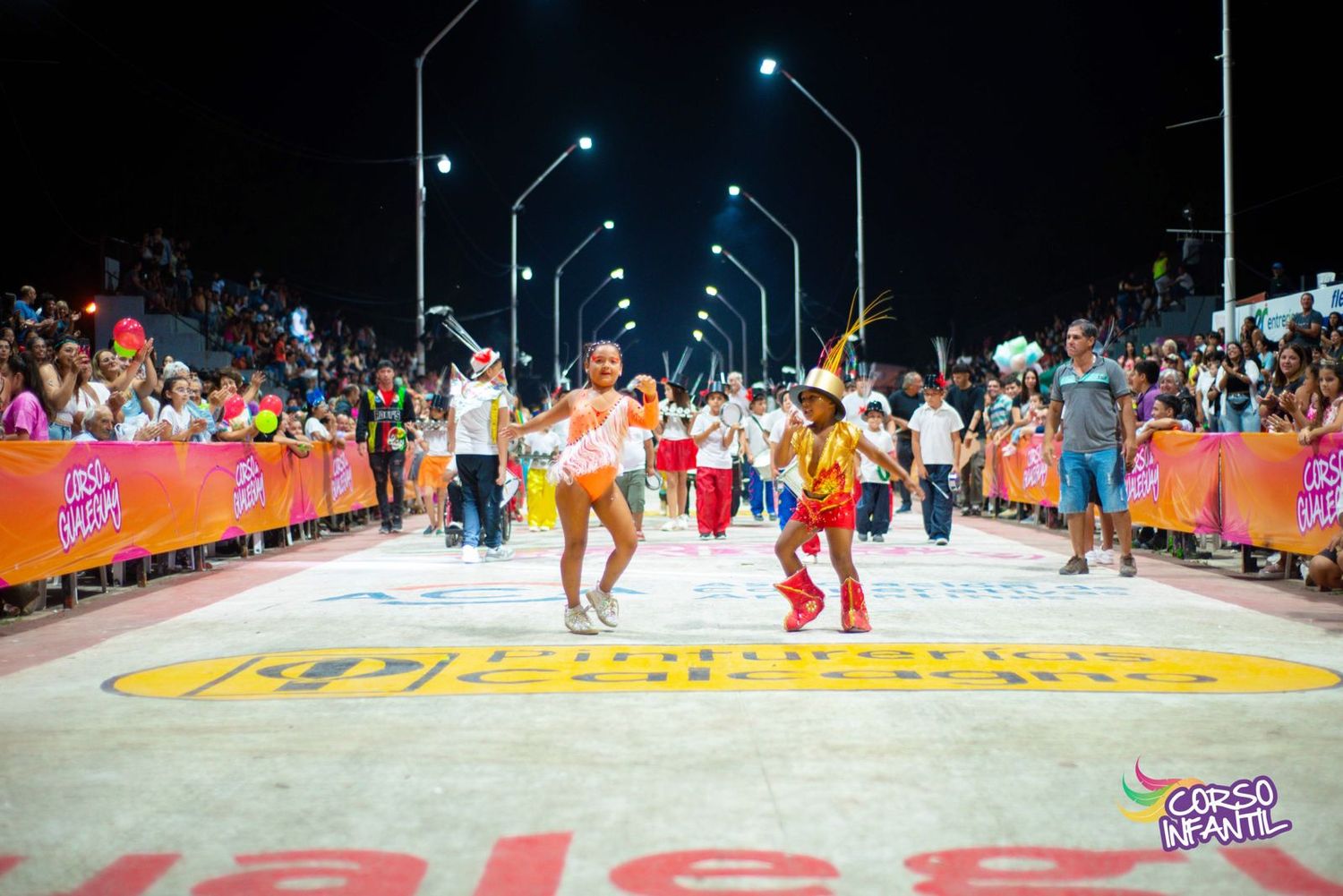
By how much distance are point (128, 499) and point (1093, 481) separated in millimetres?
8124

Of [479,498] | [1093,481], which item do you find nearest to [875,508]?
[1093,481]

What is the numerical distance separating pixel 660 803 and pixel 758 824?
14.8 inches

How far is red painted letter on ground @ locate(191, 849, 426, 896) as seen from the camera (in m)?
3.71

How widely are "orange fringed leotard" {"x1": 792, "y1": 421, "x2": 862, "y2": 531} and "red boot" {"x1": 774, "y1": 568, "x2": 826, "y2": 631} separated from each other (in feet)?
1.43

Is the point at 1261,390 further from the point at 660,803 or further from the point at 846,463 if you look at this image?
the point at 660,803

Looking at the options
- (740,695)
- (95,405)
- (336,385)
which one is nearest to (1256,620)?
(740,695)

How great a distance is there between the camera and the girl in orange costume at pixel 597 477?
870 cm

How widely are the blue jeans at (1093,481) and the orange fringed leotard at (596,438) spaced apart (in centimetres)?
495

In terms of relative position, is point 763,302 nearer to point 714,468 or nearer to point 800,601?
point 714,468

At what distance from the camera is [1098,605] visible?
9914mm

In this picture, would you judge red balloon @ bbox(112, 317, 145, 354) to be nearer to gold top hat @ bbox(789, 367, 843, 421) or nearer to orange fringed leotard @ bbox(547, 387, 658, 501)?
orange fringed leotard @ bbox(547, 387, 658, 501)

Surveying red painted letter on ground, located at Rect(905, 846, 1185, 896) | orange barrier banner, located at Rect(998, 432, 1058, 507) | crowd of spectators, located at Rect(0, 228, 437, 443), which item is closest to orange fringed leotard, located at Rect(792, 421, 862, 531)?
red painted letter on ground, located at Rect(905, 846, 1185, 896)

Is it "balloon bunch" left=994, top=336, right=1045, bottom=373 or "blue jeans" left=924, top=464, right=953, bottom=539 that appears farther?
"balloon bunch" left=994, top=336, right=1045, bottom=373

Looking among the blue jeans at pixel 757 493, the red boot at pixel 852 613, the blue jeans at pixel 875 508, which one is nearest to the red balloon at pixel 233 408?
the blue jeans at pixel 875 508
